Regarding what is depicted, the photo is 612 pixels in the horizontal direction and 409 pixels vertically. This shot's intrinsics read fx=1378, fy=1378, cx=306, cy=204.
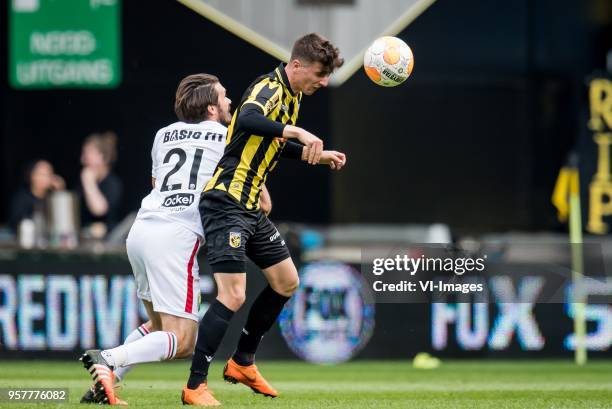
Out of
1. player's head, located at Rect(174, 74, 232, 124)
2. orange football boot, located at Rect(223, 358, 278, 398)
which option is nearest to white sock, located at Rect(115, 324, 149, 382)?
orange football boot, located at Rect(223, 358, 278, 398)

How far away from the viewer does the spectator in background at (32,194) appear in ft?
45.9

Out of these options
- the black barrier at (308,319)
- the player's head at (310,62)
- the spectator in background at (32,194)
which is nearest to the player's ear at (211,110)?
the player's head at (310,62)

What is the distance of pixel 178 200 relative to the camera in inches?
301

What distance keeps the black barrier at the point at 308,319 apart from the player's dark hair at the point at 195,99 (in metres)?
3.67

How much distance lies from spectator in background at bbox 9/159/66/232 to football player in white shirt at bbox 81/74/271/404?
20.9ft

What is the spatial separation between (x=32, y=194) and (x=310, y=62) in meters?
7.08

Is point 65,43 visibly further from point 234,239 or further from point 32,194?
point 234,239

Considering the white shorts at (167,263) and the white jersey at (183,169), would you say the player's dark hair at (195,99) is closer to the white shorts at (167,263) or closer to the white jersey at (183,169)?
the white jersey at (183,169)

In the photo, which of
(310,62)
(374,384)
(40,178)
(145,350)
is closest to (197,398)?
(145,350)

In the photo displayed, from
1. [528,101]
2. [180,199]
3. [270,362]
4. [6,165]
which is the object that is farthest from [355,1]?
[180,199]

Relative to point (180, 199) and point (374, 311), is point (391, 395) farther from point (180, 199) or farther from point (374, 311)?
point (374, 311)

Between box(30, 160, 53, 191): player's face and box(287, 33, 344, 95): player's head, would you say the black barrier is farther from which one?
box(287, 33, 344, 95): player's head

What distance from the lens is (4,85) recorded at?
15.6 meters

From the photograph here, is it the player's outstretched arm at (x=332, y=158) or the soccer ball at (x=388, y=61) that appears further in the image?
the soccer ball at (x=388, y=61)
